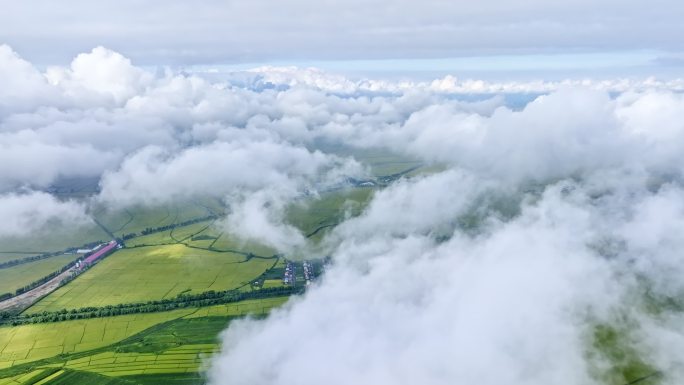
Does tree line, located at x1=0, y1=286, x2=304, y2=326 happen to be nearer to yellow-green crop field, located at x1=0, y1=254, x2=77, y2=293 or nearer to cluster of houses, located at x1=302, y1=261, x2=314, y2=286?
cluster of houses, located at x1=302, y1=261, x2=314, y2=286

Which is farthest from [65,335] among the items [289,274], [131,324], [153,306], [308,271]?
[308,271]

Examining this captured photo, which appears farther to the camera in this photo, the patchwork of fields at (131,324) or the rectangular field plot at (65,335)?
the rectangular field plot at (65,335)

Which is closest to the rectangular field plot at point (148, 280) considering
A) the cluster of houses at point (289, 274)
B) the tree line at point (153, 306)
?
the tree line at point (153, 306)

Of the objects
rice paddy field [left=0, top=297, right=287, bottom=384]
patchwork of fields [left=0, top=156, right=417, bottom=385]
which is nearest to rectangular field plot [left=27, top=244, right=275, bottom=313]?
patchwork of fields [left=0, top=156, right=417, bottom=385]

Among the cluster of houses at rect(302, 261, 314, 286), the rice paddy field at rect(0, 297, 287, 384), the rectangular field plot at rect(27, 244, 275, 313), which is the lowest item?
the cluster of houses at rect(302, 261, 314, 286)

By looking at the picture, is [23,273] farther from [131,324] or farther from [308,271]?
[308,271]

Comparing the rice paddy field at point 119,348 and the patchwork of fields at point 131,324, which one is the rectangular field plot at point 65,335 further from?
the patchwork of fields at point 131,324

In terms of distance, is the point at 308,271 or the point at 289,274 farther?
the point at 308,271

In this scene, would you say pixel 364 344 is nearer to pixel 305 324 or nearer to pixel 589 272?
pixel 305 324
